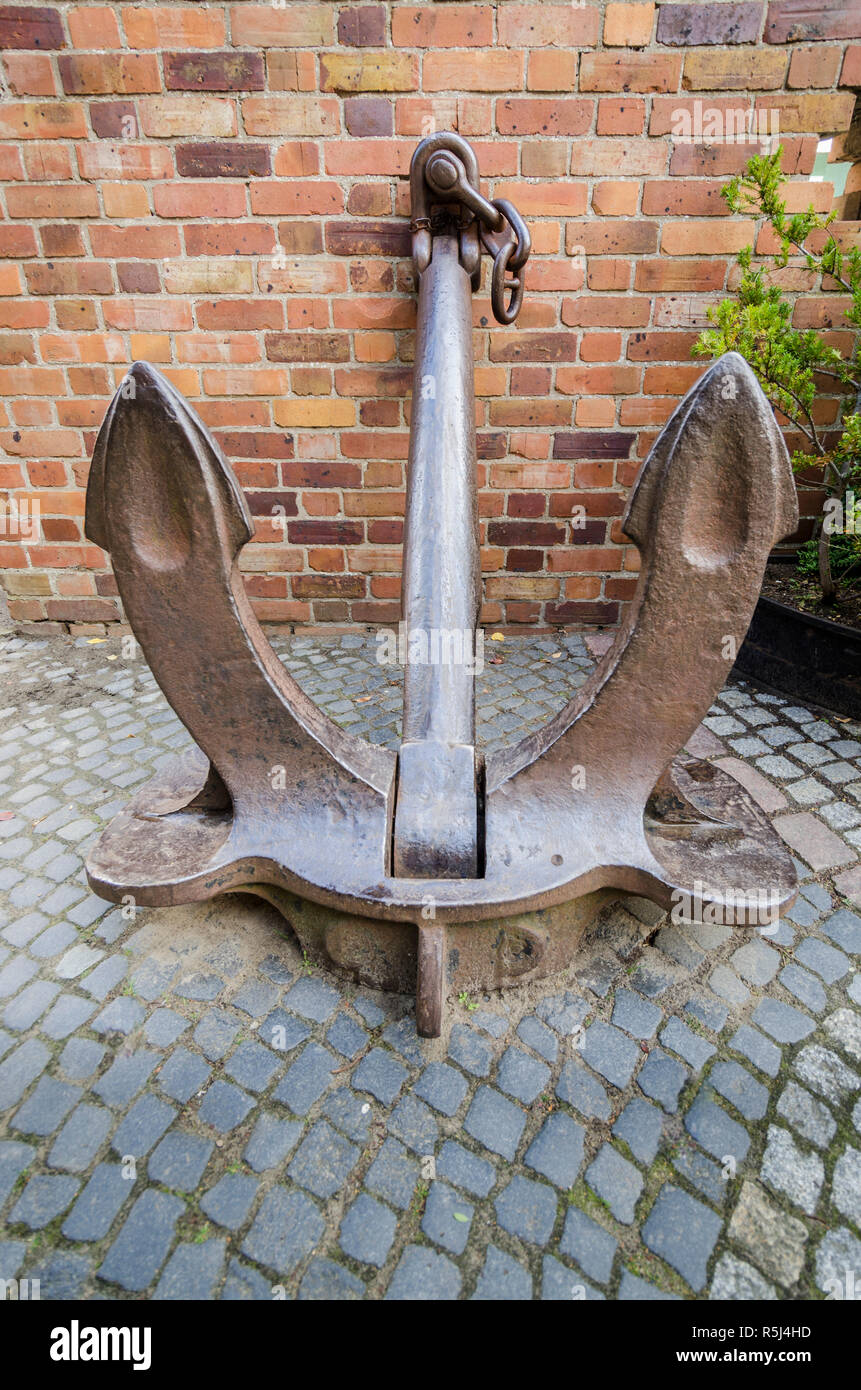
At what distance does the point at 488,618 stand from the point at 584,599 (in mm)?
411

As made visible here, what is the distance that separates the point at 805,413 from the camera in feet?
8.20

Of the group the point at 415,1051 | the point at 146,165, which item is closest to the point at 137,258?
the point at 146,165

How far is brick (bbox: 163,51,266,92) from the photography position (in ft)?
7.93

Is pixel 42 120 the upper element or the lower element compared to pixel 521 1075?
upper

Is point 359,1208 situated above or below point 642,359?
below

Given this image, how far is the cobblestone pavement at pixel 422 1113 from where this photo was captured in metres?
1.05

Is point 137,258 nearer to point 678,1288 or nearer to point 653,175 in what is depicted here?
point 653,175

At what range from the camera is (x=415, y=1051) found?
1342 millimetres

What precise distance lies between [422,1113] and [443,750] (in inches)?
24.4

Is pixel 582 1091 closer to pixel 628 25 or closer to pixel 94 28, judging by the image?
pixel 628 25

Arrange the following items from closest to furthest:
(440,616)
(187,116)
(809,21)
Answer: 1. (440,616)
2. (809,21)
3. (187,116)

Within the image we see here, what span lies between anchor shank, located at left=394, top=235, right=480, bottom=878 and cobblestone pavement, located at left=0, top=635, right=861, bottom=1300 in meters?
0.41

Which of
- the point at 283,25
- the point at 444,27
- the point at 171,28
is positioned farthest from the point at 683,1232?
the point at 171,28

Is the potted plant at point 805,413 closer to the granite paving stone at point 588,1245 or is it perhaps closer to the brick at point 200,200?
the brick at point 200,200
